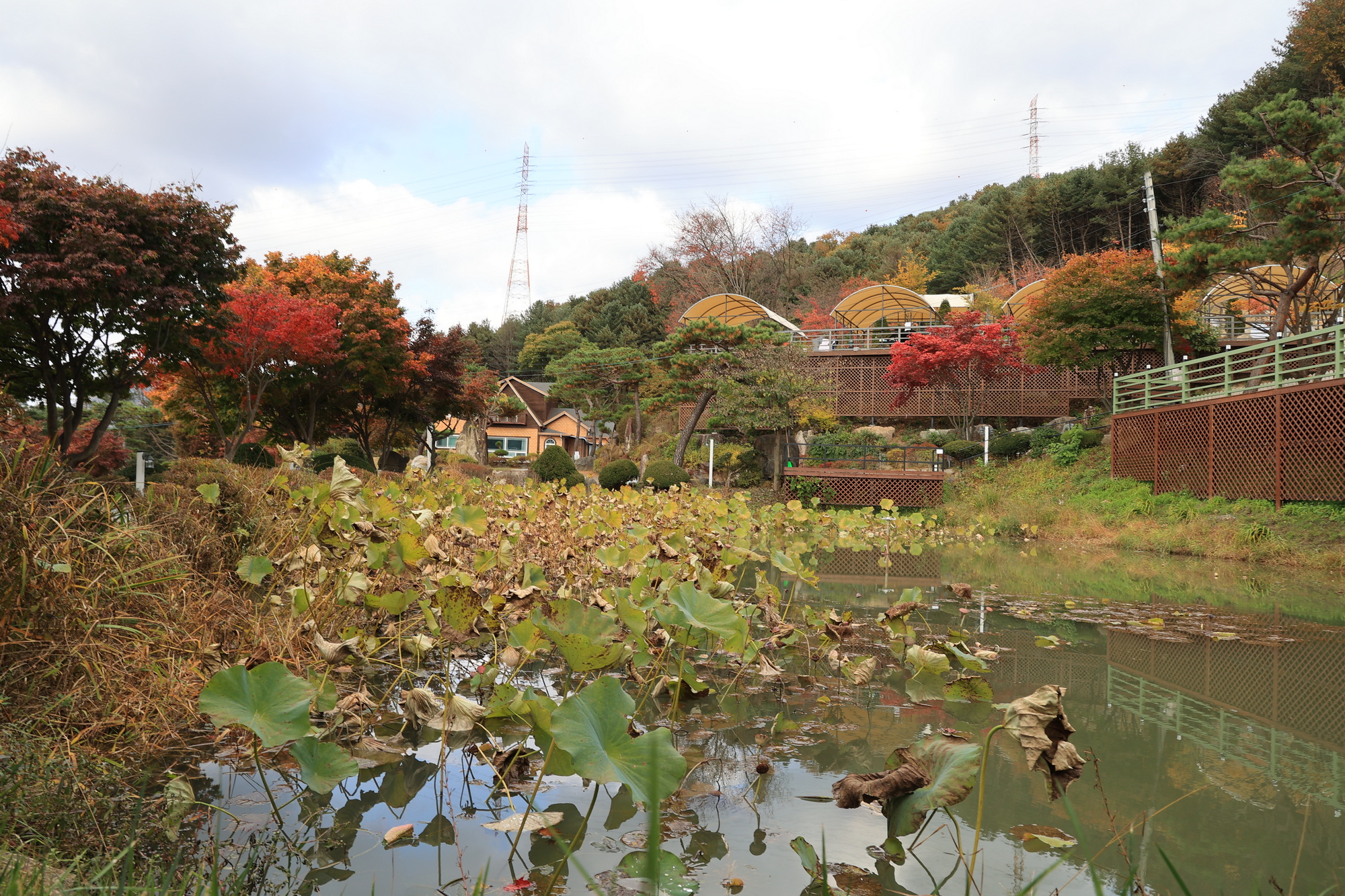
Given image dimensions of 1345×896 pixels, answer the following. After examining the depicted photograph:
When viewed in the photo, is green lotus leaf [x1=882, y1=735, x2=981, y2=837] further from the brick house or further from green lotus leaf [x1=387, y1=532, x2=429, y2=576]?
the brick house

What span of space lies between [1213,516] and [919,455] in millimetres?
9469

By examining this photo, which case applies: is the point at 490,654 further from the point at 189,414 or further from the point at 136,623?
the point at 189,414

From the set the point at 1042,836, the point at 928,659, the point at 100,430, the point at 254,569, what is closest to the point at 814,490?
the point at 100,430

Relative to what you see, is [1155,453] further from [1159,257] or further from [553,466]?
[553,466]

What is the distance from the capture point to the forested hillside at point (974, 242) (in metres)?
25.0

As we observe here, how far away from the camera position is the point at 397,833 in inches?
66.1

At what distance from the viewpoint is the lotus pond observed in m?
1.50

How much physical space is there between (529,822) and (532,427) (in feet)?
118

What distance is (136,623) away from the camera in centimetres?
248

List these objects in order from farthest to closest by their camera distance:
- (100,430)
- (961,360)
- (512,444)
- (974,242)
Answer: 1. (512,444)
2. (974,242)
3. (961,360)
4. (100,430)

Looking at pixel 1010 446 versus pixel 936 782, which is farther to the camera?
pixel 1010 446

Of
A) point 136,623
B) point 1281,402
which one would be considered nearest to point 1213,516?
point 1281,402

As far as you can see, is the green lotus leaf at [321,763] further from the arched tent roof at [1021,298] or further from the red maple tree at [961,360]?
the arched tent roof at [1021,298]

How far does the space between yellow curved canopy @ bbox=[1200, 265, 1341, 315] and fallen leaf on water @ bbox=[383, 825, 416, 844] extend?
20.7 m
